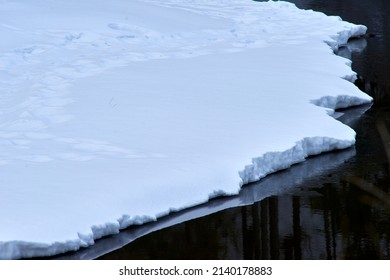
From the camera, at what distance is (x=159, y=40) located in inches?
541

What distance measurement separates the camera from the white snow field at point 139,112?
7.10m

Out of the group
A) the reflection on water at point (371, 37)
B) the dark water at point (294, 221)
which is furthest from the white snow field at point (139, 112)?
the reflection on water at point (371, 37)

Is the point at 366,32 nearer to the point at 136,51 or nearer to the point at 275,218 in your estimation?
the point at 136,51

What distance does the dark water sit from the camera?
22.2ft

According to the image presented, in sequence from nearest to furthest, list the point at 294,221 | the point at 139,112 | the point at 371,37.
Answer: the point at 294,221
the point at 139,112
the point at 371,37

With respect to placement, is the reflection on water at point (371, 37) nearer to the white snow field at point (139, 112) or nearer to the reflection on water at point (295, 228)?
the white snow field at point (139, 112)

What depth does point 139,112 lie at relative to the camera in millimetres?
9359

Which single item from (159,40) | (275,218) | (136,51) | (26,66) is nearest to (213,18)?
(159,40)

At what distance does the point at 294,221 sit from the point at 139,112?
2.59 metres

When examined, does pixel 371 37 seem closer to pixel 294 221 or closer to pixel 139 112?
pixel 139 112

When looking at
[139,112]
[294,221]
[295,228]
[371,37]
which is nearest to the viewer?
[295,228]

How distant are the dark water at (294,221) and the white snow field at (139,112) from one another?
14 centimetres

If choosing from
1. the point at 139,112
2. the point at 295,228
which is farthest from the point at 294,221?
the point at 139,112

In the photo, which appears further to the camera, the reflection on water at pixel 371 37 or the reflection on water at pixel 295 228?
the reflection on water at pixel 371 37
